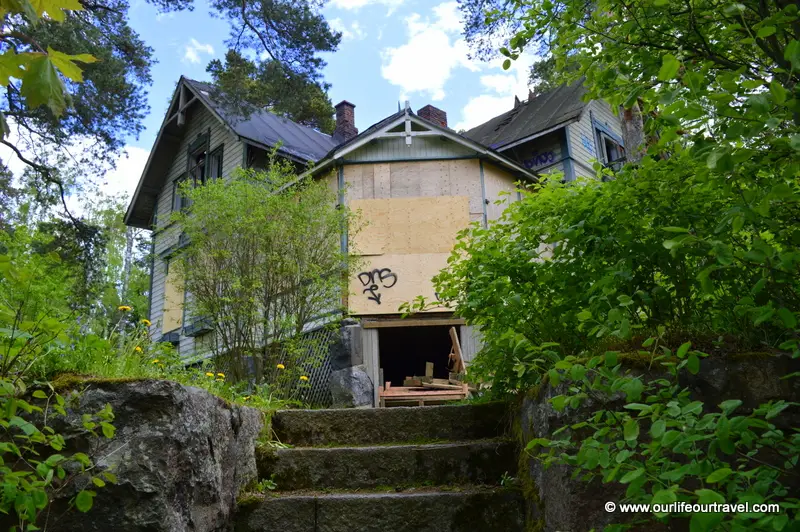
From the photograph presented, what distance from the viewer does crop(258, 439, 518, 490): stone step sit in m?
3.42

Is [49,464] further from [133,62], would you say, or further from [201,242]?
[133,62]

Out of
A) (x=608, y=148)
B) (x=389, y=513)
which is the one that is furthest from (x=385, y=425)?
(x=608, y=148)

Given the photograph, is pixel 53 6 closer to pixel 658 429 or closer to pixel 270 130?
pixel 658 429

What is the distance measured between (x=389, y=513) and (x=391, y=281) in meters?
7.28

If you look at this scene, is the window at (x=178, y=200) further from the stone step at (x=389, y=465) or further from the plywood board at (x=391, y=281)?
the stone step at (x=389, y=465)

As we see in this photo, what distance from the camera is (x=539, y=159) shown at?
13.5m

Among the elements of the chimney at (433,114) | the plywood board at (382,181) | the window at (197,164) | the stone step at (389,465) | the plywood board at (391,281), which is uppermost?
the chimney at (433,114)

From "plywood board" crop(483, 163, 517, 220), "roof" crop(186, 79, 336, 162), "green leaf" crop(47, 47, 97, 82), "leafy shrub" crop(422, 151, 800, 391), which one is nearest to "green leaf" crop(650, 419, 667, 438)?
"leafy shrub" crop(422, 151, 800, 391)

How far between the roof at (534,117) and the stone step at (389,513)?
10545 mm

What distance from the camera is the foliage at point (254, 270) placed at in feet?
22.3

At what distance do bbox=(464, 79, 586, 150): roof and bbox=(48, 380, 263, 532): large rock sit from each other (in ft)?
36.6

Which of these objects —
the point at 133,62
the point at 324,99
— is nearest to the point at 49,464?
the point at 133,62

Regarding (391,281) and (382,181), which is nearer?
(391,281)

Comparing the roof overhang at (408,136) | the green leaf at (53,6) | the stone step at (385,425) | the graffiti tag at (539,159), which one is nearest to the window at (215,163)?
the roof overhang at (408,136)
